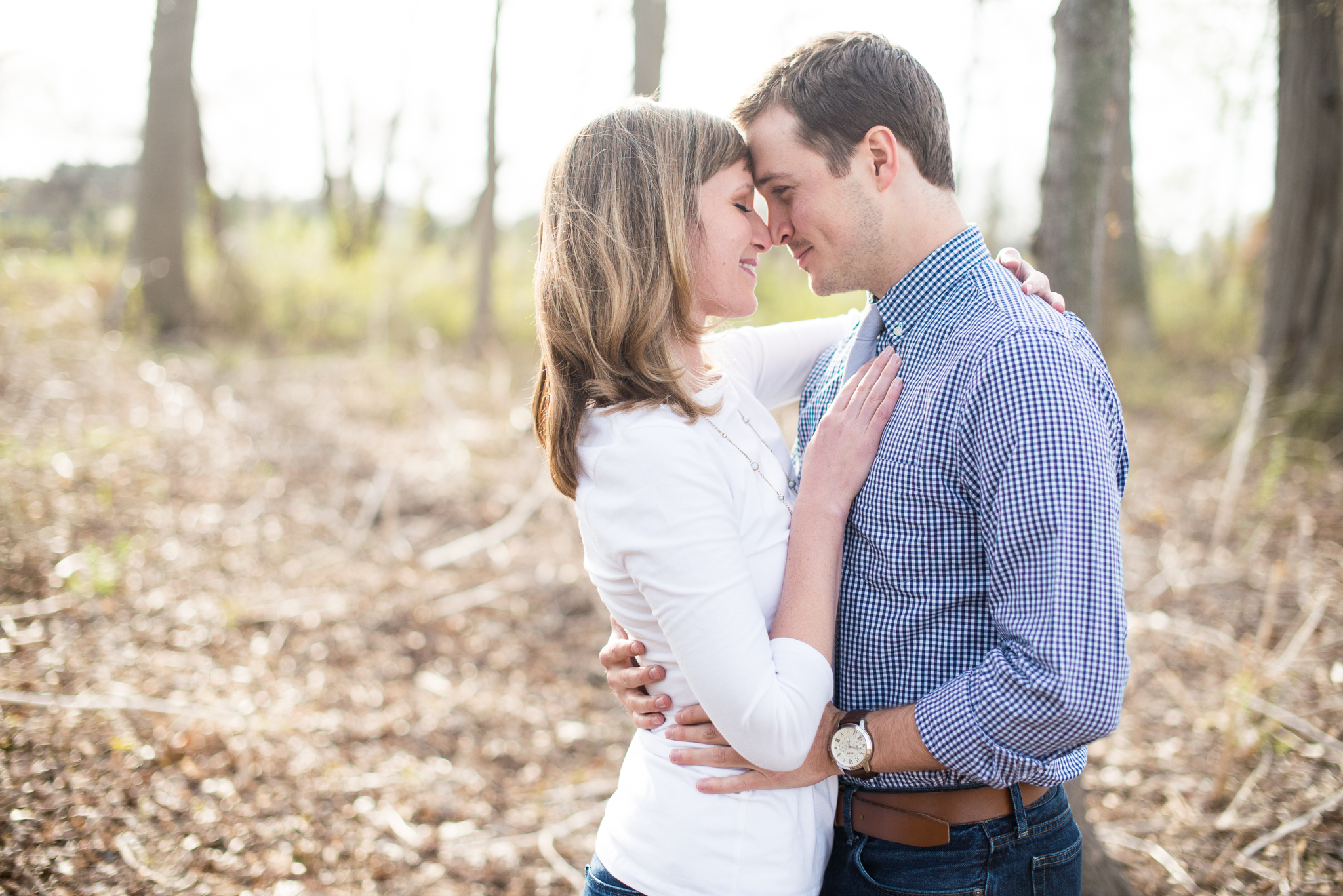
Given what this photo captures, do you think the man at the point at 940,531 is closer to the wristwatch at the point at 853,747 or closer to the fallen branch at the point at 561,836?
the wristwatch at the point at 853,747

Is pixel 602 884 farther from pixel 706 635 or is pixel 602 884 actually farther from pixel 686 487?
pixel 686 487

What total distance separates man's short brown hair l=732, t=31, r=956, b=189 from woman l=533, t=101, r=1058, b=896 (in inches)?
6.4

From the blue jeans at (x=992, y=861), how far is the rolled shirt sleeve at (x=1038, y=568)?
0.16 m

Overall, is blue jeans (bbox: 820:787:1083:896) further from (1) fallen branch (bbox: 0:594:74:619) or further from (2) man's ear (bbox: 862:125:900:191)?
(1) fallen branch (bbox: 0:594:74:619)

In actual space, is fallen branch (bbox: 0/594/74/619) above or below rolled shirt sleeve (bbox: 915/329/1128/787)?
below

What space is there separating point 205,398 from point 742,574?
8.31 meters

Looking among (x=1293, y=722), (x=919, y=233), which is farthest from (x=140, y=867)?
(x=1293, y=722)

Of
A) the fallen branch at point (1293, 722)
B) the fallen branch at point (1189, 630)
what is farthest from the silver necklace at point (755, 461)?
the fallen branch at point (1189, 630)

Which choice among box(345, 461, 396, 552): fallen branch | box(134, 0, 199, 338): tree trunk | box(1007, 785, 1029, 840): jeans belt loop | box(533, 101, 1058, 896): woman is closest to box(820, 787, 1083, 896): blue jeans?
box(1007, 785, 1029, 840): jeans belt loop

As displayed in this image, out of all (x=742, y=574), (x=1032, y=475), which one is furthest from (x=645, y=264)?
(x=1032, y=475)

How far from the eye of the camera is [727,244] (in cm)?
171

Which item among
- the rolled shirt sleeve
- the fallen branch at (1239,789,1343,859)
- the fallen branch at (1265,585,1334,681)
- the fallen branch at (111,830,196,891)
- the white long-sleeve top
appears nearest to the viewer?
the rolled shirt sleeve

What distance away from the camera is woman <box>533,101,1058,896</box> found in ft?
4.61

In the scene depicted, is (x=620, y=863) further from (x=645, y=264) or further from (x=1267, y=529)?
(x=1267, y=529)
